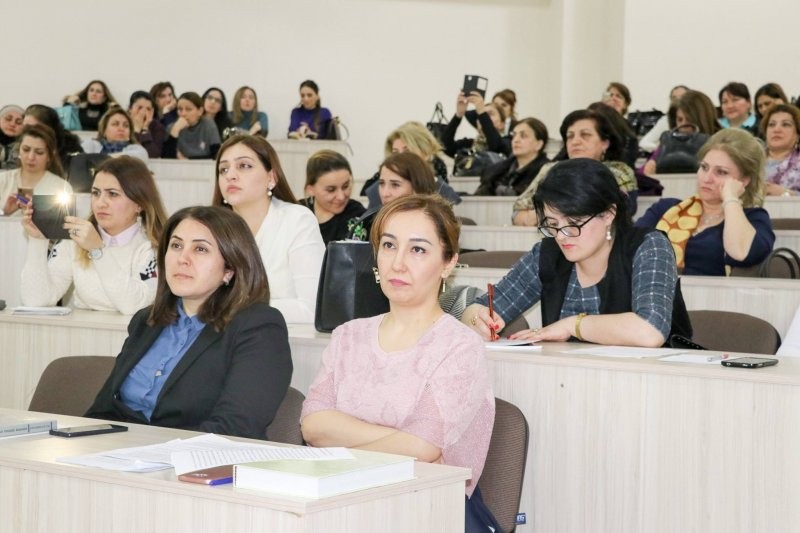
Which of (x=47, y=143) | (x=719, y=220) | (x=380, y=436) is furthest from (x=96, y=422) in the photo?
(x=47, y=143)

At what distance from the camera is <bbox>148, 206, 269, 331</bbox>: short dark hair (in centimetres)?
280

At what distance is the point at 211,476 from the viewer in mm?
1764

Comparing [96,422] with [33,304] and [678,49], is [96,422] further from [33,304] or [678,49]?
[678,49]

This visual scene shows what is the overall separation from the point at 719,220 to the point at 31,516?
122 inches

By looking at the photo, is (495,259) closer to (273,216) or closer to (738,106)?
(273,216)

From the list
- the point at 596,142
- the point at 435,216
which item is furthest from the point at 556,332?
the point at 596,142

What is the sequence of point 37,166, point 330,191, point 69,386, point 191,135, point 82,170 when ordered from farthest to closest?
point 191,135
point 82,170
point 37,166
point 330,191
point 69,386

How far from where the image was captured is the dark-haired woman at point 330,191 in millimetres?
5582

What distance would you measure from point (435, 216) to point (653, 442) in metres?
0.68

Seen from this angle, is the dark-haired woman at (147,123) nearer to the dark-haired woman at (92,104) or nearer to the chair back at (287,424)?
the dark-haired woman at (92,104)

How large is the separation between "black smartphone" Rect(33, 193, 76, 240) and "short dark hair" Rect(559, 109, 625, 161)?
2239mm

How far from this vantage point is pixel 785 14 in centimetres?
1101

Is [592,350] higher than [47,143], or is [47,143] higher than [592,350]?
[47,143]

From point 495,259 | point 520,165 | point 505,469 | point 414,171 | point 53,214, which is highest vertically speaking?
point 520,165
